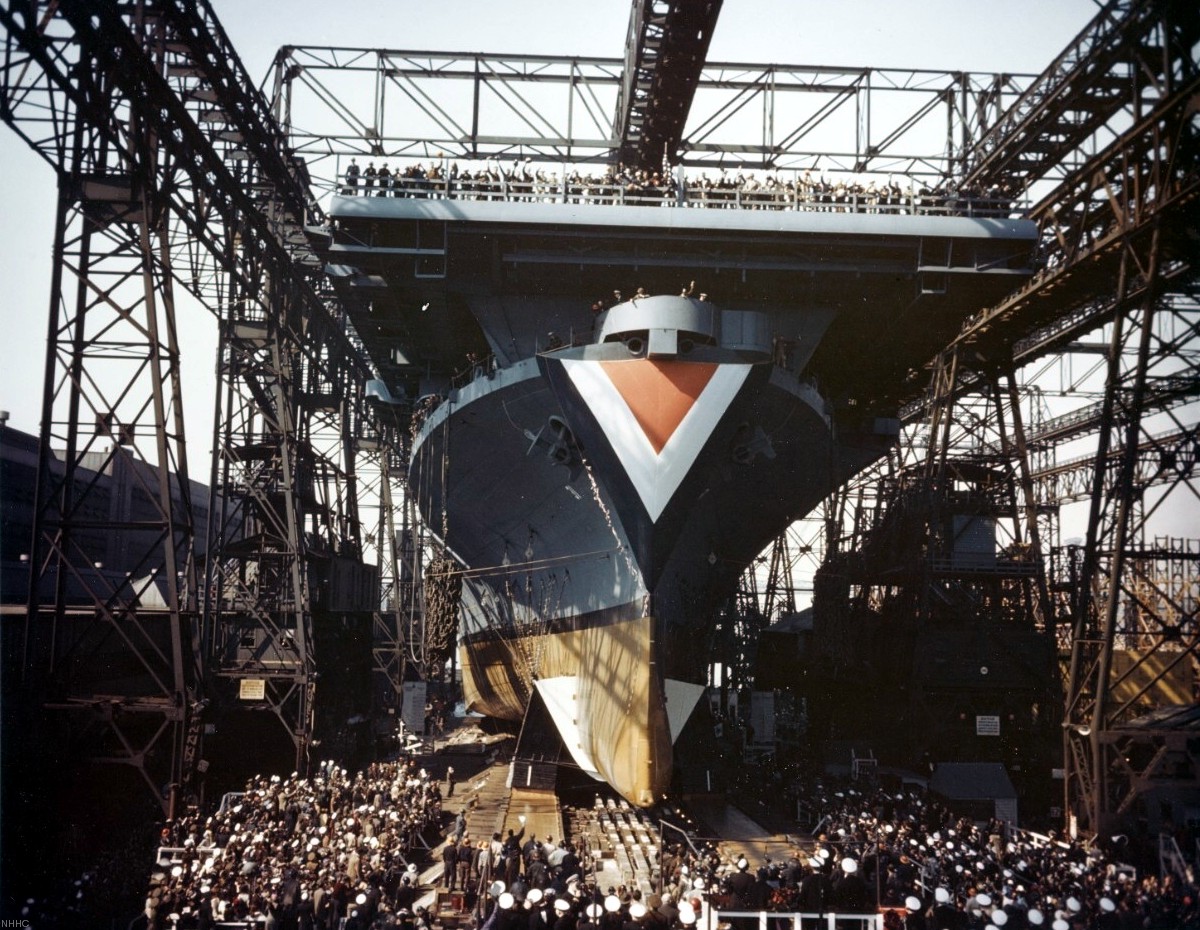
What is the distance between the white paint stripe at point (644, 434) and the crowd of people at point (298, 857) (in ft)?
18.6

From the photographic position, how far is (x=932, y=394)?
2380 centimetres

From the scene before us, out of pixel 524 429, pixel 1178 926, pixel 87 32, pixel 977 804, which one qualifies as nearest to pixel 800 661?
pixel 977 804

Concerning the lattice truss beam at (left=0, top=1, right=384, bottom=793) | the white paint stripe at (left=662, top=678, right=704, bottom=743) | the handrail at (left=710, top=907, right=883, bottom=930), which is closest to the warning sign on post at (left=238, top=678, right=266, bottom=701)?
the lattice truss beam at (left=0, top=1, right=384, bottom=793)

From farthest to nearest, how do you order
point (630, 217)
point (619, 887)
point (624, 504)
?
point (630, 217) → point (624, 504) → point (619, 887)

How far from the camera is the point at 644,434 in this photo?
1375cm

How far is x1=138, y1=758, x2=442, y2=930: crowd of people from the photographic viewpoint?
9.51 metres

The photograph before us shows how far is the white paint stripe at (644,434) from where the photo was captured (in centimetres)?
1355

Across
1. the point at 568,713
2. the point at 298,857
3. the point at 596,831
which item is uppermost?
the point at 568,713

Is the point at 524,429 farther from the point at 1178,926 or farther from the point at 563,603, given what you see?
the point at 1178,926

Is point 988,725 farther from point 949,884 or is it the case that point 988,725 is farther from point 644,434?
point 644,434

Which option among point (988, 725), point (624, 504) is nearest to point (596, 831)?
point (624, 504)

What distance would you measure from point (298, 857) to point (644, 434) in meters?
7.04

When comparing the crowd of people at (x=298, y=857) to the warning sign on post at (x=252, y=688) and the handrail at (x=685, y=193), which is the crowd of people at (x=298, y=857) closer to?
the warning sign on post at (x=252, y=688)

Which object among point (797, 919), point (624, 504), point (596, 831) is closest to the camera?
point (797, 919)
